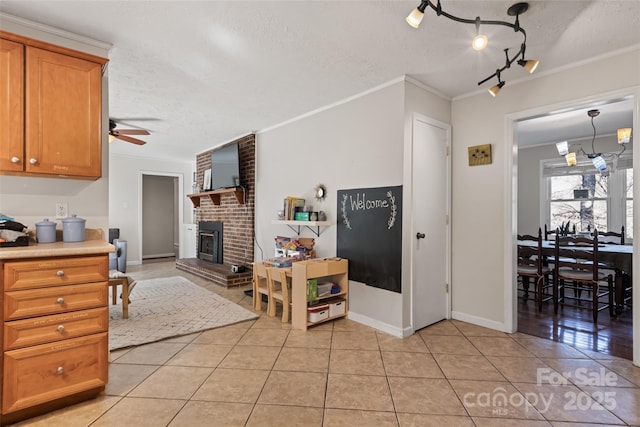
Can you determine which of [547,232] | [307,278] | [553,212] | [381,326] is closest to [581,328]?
[381,326]

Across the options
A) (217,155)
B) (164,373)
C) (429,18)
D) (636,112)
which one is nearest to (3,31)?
(164,373)

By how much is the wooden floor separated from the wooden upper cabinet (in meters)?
3.94

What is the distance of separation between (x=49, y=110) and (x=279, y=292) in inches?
98.1

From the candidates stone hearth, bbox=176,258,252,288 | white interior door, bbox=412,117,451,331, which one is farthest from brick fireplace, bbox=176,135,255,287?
white interior door, bbox=412,117,451,331

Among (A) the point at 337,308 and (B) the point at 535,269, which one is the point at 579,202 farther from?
(A) the point at 337,308

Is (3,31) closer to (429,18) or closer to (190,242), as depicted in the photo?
(429,18)

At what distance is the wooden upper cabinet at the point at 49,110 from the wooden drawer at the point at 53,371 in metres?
1.04

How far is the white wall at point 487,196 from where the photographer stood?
2908 mm

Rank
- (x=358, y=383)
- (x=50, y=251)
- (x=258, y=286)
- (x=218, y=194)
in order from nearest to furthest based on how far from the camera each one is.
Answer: (x=50, y=251) < (x=358, y=383) < (x=258, y=286) < (x=218, y=194)

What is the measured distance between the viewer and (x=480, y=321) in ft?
10.7

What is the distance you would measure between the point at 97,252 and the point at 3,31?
1.39m

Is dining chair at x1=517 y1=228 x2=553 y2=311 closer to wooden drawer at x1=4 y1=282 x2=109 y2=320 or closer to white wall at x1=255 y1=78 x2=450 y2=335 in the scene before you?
white wall at x1=255 y1=78 x2=450 y2=335

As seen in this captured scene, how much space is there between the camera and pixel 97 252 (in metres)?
1.89

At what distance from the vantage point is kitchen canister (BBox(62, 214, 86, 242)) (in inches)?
82.7
